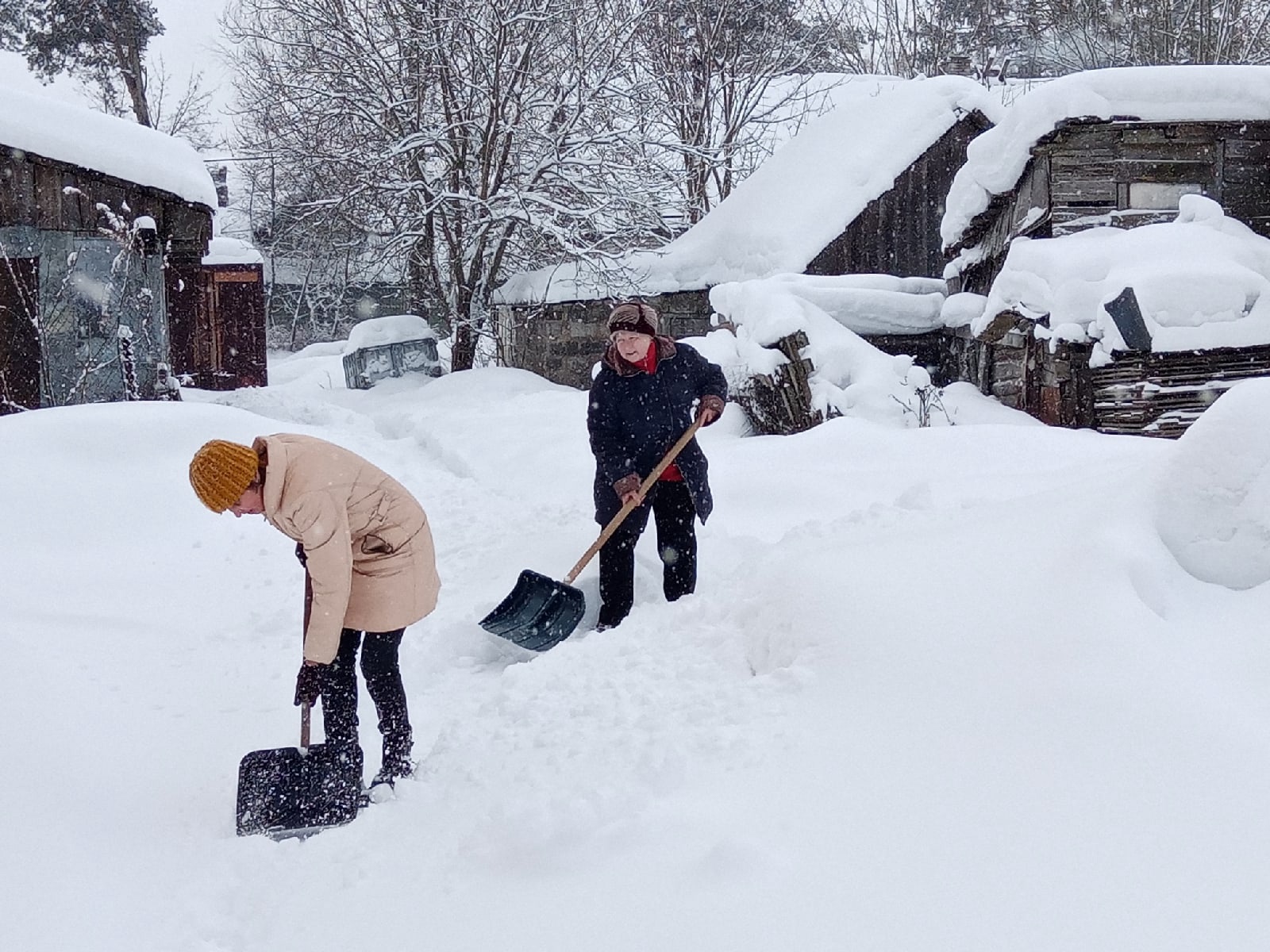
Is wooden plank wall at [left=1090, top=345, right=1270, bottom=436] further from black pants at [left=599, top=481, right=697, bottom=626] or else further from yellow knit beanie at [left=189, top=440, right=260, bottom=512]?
yellow knit beanie at [left=189, top=440, right=260, bottom=512]

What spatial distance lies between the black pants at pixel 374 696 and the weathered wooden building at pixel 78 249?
271 inches

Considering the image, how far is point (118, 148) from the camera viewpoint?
10.0 meters

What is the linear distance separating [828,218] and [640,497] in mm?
10966

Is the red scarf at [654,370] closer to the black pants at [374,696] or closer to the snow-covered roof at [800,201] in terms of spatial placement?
the black pants at [374,696]

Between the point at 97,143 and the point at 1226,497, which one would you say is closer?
the point at 1226,497

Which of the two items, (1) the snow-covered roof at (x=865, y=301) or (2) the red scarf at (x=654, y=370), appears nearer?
(2) the red scarf at (x=654, y=370)

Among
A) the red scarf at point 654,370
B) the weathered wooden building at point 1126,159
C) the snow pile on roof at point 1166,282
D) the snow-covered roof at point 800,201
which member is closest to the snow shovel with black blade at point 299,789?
the red scarf at point 654,370

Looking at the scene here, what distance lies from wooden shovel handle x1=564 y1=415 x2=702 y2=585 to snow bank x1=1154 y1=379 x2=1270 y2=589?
2031 mm

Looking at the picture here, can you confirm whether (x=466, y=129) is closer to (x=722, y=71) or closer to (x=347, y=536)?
(x=722, y=71)

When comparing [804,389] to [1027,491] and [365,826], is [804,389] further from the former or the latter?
[365,826]

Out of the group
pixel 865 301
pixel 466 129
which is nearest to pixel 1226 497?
pixel 865 301

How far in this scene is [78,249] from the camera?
385 inches

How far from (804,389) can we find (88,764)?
6277 millimetres

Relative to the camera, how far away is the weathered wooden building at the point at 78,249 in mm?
9148
